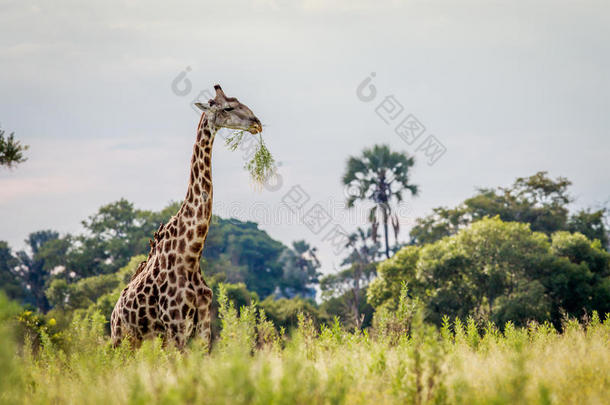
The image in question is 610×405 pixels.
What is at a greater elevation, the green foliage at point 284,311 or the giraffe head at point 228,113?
the giraffe head at point 228,113

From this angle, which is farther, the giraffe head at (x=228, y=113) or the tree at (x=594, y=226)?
the tree at (x=594, y=226)

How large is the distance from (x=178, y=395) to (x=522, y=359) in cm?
274

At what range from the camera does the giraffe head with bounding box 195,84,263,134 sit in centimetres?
964

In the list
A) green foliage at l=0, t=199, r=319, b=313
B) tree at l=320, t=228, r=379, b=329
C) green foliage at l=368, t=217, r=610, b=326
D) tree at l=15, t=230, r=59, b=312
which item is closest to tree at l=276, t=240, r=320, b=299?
green foliage at l=0, t=199, r=319, b=313

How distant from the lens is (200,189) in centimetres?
973

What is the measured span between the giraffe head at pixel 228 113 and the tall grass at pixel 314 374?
111 inches

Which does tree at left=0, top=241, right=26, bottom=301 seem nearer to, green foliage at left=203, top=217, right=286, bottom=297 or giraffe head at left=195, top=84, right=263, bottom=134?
green foliage at left=203, top=217, right=286, bottom=297

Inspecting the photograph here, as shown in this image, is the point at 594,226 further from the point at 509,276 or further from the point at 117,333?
the point at 117,333

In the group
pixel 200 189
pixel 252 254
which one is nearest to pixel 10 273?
pixel 252 254

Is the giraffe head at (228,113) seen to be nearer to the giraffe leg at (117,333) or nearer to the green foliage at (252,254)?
the giraffe leg at (117,333)

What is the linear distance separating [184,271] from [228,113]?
2.37 metres

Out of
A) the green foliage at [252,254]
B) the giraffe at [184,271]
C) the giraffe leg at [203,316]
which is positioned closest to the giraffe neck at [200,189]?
the giraffe at [184,271]

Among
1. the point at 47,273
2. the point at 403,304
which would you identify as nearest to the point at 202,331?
the point at 403,304

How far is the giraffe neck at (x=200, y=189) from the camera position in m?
9.52
